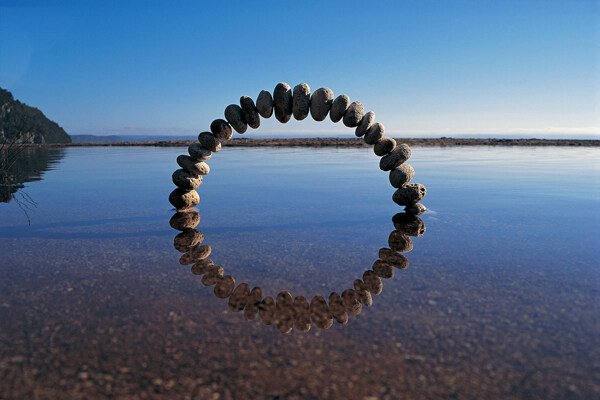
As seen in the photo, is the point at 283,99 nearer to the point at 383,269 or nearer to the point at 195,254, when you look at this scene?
the point at 195,254

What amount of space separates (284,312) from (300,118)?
749cm

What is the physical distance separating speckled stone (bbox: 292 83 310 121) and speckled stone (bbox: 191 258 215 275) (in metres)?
5.75

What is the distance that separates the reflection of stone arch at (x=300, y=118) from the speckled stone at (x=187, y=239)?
9.70 feet

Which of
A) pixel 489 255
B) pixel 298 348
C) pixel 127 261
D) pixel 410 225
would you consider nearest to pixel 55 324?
pixel 127 261

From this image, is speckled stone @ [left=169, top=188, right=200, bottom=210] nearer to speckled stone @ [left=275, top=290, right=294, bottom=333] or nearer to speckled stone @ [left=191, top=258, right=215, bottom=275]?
speckled stone @ [left=191, top=258, right=215, bottom=275]

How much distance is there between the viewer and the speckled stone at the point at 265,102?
35.7ft

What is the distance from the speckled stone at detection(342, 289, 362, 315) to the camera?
4750 mm

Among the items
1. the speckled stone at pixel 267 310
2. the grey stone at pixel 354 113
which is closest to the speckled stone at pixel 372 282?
the speckled stone at pixel 267 310

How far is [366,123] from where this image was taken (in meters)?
11.2

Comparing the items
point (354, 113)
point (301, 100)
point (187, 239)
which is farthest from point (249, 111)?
point (187, 239)

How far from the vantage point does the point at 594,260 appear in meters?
6.66

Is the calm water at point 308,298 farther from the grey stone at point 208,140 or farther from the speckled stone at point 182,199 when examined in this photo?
the grey stone at point 208,140

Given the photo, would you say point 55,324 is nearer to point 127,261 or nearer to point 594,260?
point 127,261

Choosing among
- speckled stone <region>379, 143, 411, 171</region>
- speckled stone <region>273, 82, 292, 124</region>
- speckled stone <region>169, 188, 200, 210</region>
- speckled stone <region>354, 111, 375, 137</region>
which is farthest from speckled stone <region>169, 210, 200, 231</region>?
speckled stone <region>379, 143, 411, 171</region>
